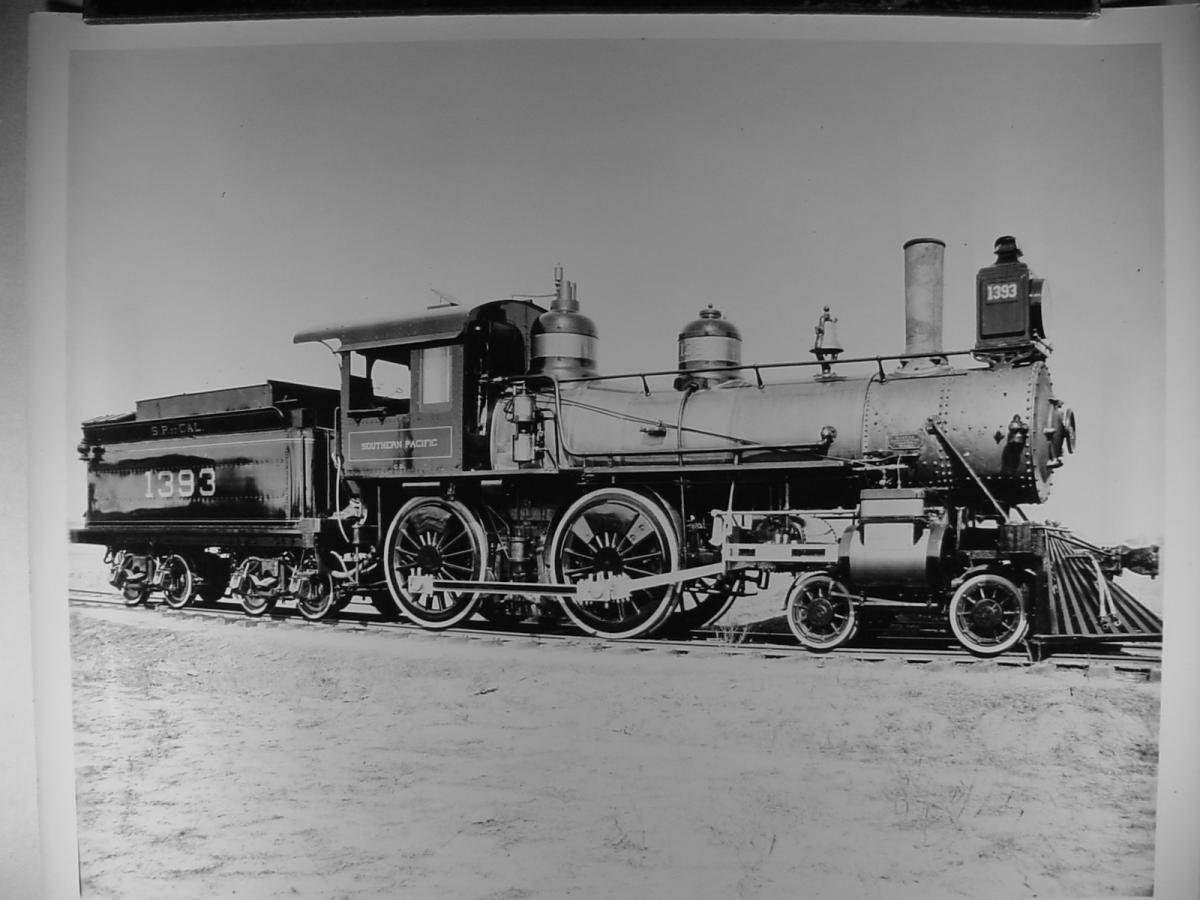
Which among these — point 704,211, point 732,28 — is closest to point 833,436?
point 704,211

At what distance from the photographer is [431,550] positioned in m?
3.74

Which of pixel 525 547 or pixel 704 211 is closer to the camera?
pixel 704 211

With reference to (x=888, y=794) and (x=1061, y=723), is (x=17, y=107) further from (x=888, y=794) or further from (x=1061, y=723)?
(x=1061, y=723)

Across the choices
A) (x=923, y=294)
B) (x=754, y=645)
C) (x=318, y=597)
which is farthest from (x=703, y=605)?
(x=318, y=597)

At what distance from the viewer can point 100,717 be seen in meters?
3.22

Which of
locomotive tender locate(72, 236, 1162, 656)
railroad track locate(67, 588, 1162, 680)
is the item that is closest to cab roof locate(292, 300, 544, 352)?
locomotive tender locate(72, 236, 1162, 656)

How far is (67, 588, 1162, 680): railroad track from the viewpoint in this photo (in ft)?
9.62

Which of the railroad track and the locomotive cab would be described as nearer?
the railroad track

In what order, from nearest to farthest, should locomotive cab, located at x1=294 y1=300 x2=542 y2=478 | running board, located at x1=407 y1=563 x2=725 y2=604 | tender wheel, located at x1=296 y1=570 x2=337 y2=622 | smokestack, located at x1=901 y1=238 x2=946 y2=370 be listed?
1. smokestack, located at x1=901 y1=238 x2=946 y2=370
2. running board, located at x1=407 y1=563 x2=725 y2=604
3. locomotive cab, located at x1=294 y1=300 x2=542 y2=478
4. tender wheel, located at x1=296 y1=570 x2=337 y2=622

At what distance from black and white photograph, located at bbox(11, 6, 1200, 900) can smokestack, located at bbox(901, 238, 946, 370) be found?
0.01m

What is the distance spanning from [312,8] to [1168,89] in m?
3.07

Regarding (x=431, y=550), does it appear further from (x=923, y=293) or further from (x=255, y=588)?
(x=923, y=293)

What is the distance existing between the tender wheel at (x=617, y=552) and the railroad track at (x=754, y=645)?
0.12m

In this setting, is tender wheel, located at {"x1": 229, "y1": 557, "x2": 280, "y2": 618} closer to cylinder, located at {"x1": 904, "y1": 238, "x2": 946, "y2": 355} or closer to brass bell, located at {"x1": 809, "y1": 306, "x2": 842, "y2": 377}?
brass bell, located at {"x1": 809, "y1": 306, "x2": 842, "y2": 377}
